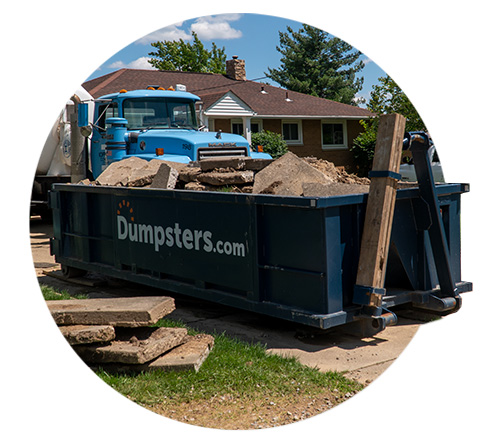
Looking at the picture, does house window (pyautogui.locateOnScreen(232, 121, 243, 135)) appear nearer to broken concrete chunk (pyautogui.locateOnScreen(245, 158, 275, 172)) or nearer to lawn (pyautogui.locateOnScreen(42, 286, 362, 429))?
broken concrete chunk (pyautogui.locateOnScreen(245, 158, 275, 172))

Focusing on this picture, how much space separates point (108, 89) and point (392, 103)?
8.20m

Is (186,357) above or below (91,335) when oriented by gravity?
below

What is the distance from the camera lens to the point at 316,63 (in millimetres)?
13461

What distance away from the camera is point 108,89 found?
17281mm

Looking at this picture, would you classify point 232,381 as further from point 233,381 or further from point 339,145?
point 339,145

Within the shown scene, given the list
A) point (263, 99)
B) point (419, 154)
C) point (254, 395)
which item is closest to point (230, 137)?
point (419, 154)

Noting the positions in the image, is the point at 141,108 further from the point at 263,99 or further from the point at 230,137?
the point at 263,99

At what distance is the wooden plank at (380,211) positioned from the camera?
5.92 m

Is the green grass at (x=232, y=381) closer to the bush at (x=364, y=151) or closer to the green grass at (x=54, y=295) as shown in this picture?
the green grass at (x=54, y=295)

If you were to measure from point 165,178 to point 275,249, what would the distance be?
227 cm

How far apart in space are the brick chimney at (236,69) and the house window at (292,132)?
3.02 metres

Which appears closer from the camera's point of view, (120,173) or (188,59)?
(120,173)

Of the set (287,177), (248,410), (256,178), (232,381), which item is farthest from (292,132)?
(248,410)

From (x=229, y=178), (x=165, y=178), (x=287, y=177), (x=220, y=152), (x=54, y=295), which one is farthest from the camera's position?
(x=220, y=152)
